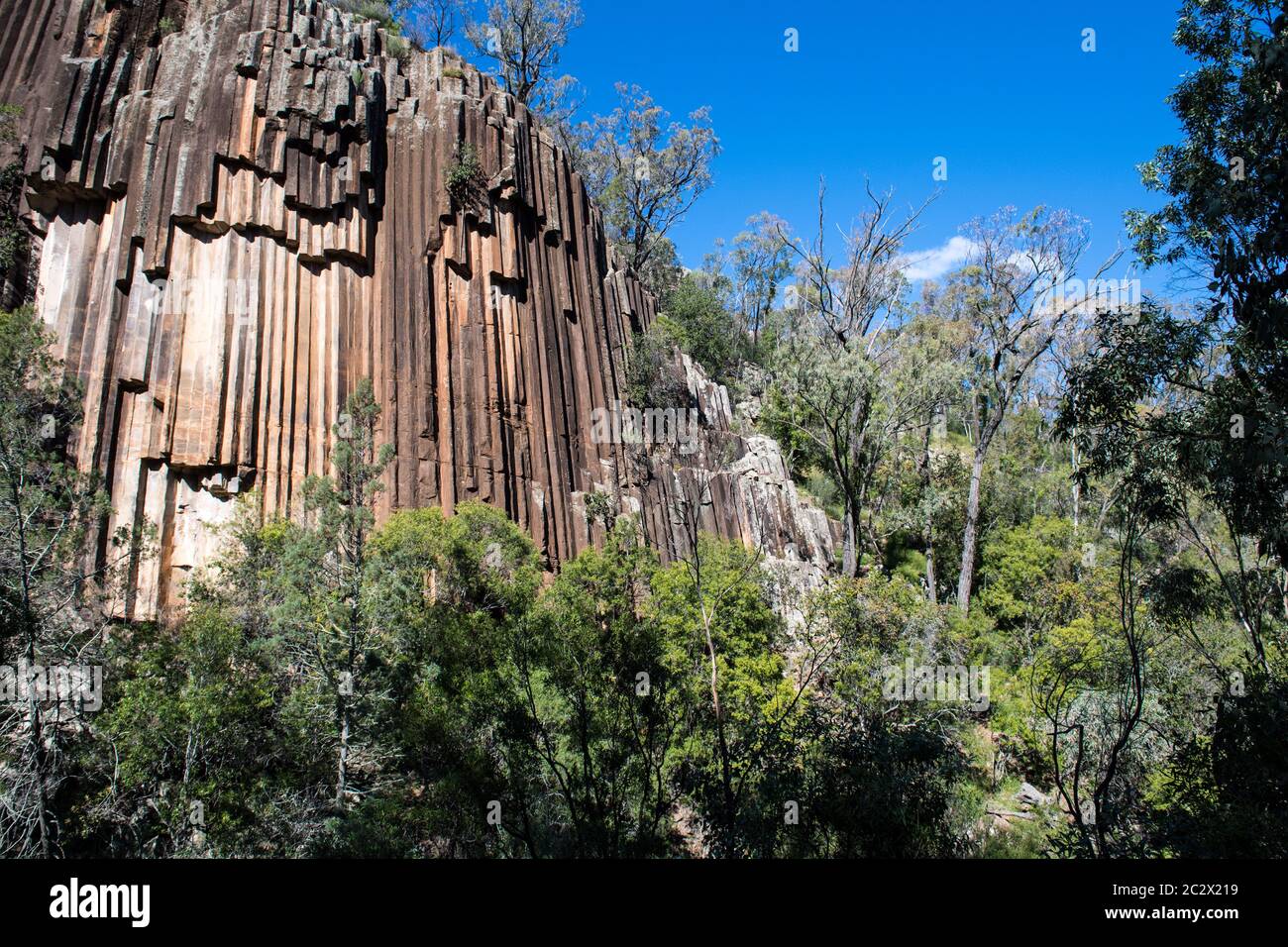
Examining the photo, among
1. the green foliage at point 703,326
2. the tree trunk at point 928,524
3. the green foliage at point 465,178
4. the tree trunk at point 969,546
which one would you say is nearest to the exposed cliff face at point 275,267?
the green foliage at point 465,178

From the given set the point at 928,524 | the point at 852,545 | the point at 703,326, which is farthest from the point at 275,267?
the point at 928,524

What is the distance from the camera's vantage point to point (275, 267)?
73.4ft

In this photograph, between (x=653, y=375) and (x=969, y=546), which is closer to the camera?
(x=969, y=546)

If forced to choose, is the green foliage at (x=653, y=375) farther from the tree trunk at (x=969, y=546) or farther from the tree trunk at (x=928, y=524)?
the tree trunk at (x=969, y=546)

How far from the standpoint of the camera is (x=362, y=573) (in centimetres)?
1609

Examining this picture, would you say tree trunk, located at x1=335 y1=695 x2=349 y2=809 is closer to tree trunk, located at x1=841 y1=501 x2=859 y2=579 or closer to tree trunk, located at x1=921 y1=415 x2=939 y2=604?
tree trunk, located at x1=841 y1=501 x2=859 y2=579

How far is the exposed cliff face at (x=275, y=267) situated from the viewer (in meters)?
20.5

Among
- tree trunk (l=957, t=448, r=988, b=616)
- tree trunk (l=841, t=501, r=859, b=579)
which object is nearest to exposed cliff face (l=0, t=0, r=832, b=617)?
tree trunk (l=841, t=501, r=859, b=579)

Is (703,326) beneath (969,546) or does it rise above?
above

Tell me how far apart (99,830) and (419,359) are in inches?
579

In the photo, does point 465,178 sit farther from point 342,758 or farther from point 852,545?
point 342,758

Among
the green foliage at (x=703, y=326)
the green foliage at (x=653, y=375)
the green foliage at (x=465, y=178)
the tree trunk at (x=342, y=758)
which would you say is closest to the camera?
the tree trunk at (x=342, y=758)

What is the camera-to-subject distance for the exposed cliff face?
2045 centimetres

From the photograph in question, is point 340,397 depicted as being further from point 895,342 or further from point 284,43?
point 895,342
